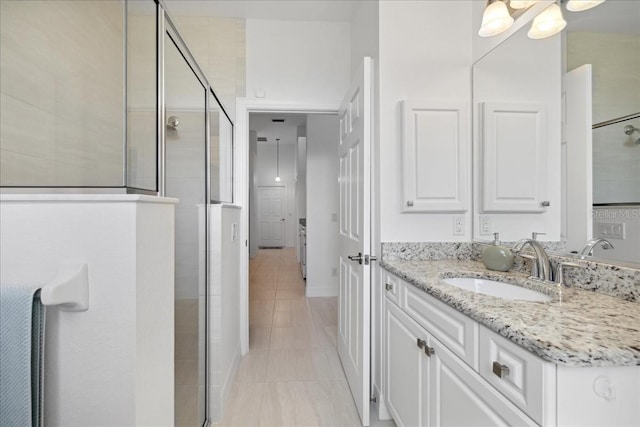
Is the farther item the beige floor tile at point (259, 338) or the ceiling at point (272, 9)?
the beige floor tile at point (259, 338)

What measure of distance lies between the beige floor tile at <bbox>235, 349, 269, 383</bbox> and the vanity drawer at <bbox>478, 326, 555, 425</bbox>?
1768mm

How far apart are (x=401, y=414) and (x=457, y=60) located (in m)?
1.99

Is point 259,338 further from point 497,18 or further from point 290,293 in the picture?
point 497,18

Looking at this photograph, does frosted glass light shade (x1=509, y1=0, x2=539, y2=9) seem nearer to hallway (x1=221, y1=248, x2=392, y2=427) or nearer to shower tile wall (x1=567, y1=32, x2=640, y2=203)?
shower tile wall (x1=567, y1=32, x2=640, y2=203)

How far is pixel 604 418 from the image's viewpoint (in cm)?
66

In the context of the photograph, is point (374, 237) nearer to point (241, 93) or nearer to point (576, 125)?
point (576, 125)

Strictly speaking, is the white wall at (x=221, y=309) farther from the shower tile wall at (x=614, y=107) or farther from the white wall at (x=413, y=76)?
the shower tile wall at (x=614, y=107)

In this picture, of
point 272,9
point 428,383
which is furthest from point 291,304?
point 272,9

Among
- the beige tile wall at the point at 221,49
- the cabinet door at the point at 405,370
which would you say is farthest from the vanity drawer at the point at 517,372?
the beige tile wall at the point at 221,49

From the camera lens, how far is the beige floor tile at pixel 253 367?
7.26 ft

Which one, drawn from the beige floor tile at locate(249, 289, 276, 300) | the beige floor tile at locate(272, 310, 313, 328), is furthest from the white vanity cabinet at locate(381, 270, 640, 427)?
the beige floor tile at locate(249, 289, 276, 300)

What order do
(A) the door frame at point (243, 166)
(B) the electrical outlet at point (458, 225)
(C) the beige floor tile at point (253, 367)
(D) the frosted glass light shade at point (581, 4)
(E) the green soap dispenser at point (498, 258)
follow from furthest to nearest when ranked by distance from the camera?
(A) the door frame at point (243, 166)
(C) the beige floor tile at point (253, 367)
(B) the electrical outlet at point (458, 225)
(E) the green soap dispenser at point (498, 258)
(D) the frosted glass light shade at point (581, 4)

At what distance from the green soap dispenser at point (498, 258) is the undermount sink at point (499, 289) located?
0.12 meters

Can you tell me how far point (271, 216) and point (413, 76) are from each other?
340 inches
